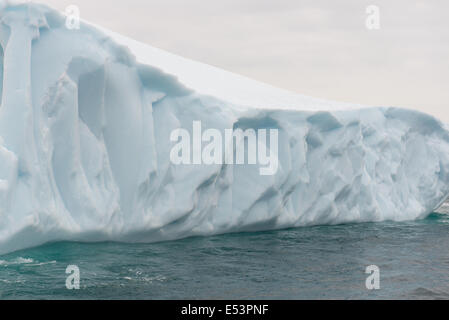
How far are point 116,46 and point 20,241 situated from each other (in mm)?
4096

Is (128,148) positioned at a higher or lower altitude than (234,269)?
higher

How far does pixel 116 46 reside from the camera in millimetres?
10688

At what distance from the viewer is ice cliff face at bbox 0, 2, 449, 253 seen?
952 cm

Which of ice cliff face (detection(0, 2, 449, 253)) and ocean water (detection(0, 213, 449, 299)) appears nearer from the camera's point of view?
ocean water (detection(0, 213, 449, 299))

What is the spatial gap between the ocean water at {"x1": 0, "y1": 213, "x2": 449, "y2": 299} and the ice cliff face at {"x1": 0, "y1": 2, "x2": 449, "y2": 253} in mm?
564

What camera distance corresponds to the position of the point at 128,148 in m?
10.8

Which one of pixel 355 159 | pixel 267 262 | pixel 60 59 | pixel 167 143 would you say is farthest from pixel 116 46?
pixel 355 159

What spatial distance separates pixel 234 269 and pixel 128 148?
3305 millimetres

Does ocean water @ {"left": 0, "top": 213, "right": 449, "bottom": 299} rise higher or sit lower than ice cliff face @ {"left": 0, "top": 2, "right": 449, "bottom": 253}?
lower

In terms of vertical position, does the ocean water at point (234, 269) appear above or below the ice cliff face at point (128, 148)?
below

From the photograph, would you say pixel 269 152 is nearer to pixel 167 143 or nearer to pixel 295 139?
pixel 295 139

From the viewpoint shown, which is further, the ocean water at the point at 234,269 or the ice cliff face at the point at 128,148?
the ice cliff face at the point at 128,148

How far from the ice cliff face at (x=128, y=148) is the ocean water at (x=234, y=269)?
564 mm

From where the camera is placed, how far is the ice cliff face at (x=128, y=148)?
9.52 metres
